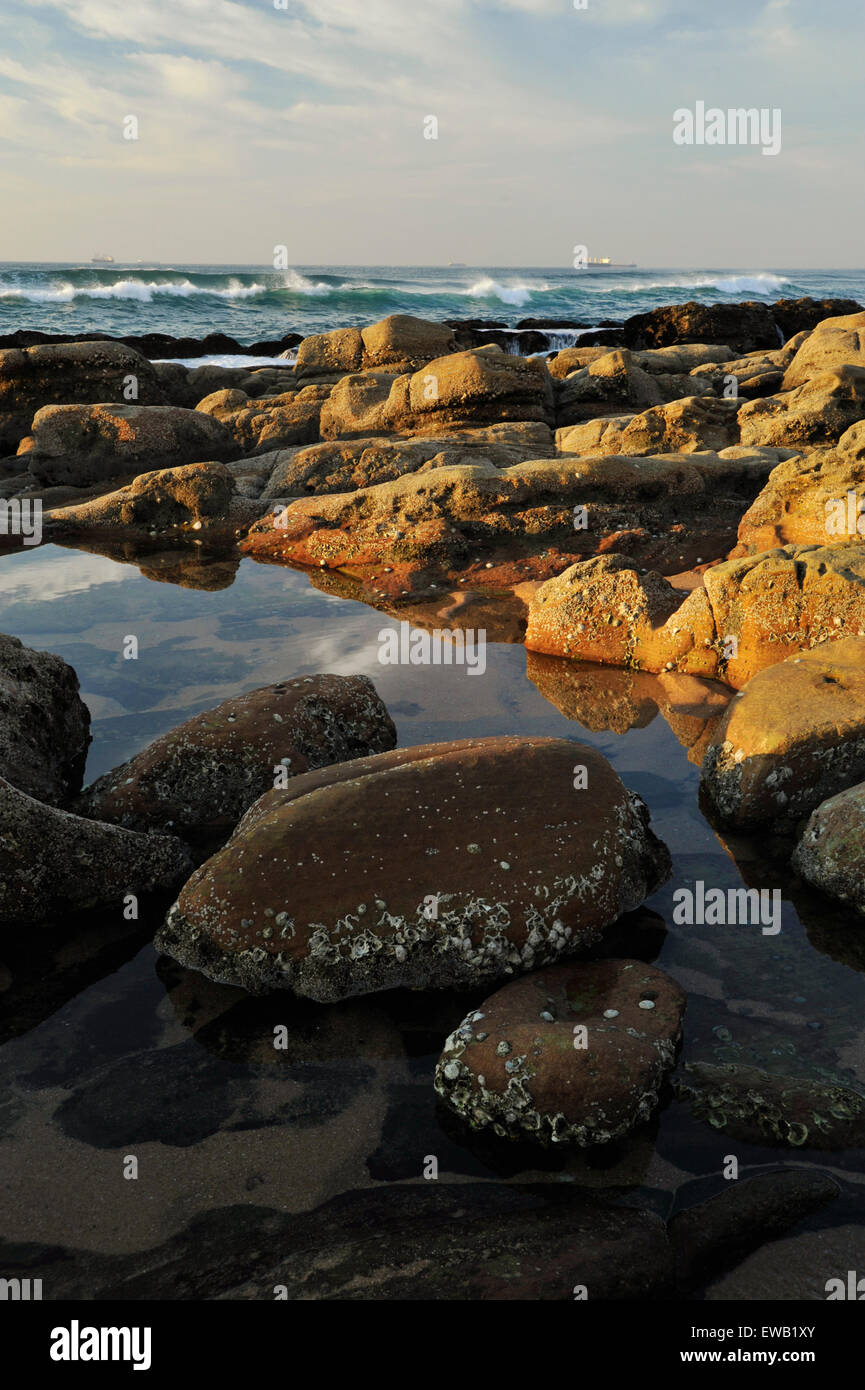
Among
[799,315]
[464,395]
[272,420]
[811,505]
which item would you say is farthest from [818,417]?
[799,315]

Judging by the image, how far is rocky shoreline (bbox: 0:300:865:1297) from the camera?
3.75 meters

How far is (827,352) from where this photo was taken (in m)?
20.4

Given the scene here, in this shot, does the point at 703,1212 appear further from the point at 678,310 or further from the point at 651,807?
the point at 678,310

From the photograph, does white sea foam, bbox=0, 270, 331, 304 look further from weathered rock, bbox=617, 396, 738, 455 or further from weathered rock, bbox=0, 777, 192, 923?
weathered rock, bbox=0, 777, 192, 923

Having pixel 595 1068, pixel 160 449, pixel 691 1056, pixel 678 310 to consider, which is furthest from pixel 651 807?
pixel 678 310

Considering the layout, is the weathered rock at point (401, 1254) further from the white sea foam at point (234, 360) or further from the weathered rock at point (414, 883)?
the white sea foam at point (234, 360)

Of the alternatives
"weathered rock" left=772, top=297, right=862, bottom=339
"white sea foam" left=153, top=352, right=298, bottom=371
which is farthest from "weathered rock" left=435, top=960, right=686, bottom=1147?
"weathered rock" left=772, top=297, right=862, bottom=339

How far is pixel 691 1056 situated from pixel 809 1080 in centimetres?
49

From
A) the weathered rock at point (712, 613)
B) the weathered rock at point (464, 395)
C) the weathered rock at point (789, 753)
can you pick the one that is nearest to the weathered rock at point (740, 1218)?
the weathered rock at point (789, 753)

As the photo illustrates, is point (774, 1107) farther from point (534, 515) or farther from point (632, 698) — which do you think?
point (534, 515)

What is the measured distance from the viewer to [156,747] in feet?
20.4

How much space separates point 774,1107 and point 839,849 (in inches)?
73.4

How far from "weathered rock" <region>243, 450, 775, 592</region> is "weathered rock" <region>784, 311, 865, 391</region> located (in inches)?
331
